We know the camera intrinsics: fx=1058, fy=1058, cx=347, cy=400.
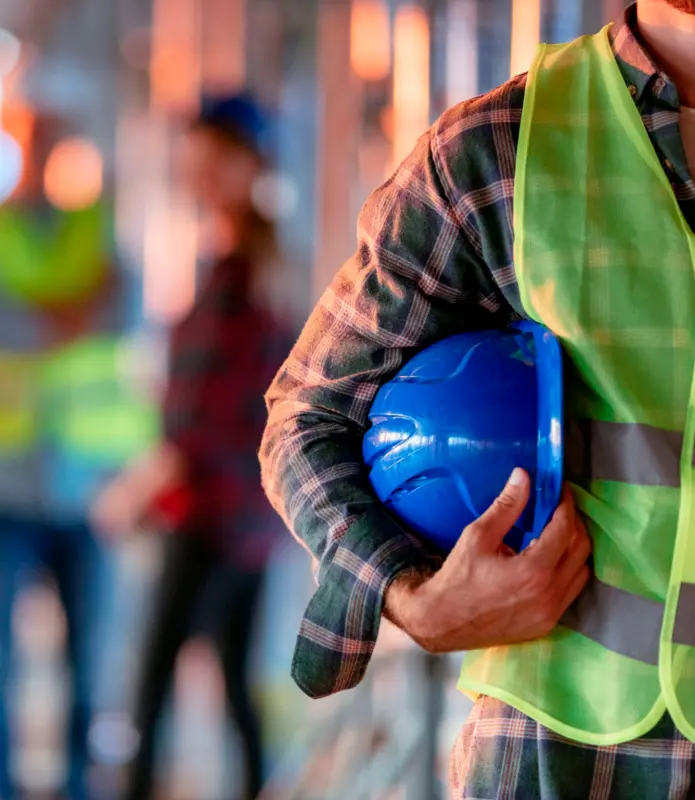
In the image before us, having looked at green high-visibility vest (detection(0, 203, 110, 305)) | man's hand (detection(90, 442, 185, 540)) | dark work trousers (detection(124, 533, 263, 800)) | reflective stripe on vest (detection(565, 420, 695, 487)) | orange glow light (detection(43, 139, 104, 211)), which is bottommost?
dark work trousers (detection(124, 533, 263, 800))

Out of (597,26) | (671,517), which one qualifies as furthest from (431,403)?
(597,26)

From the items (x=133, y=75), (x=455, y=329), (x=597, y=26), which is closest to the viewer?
(x=455, y=329)

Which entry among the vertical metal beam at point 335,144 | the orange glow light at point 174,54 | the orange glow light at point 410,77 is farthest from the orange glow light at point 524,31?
the orange glow light at point 174,54

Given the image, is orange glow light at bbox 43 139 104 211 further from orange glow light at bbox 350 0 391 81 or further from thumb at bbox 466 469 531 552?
thumb at bbox 466 469 531 552

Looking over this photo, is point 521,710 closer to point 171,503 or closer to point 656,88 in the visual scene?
point 656,88

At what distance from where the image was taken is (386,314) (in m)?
0.88

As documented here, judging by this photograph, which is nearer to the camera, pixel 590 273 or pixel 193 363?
pixel 590 273

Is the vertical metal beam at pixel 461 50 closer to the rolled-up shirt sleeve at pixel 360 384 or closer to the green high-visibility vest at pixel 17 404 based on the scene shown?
the green high-visibility vest at pixel 17 404

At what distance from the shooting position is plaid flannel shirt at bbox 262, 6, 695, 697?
835 mm

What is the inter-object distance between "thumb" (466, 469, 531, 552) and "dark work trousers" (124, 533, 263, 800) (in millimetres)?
1626

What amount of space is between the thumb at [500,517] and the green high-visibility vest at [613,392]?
55 millimetres

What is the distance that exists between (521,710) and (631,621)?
0.11 m

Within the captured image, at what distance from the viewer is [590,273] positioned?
0.79 meters

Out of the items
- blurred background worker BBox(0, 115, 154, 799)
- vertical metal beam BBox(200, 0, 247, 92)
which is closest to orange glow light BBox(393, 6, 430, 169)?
vertical metal beam BBox(200, 0, 247, 92)
